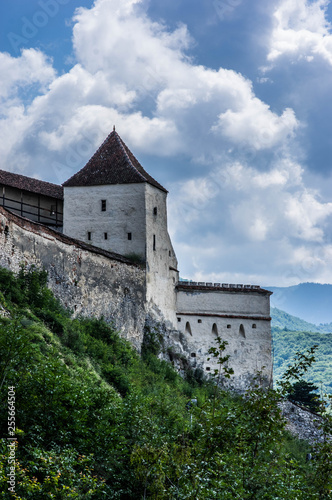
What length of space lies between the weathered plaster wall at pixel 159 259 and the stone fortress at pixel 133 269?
0.06 m

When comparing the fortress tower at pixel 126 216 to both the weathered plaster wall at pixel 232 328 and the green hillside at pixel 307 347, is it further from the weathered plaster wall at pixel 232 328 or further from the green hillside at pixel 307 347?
the green hillside at pixel 307 347

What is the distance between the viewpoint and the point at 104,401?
21.9 metres

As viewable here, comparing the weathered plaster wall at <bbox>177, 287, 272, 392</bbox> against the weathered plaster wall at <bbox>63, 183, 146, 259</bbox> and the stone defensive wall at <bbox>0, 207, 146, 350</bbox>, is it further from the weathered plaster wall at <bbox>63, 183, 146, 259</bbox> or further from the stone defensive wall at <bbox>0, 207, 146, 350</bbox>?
the weathered plaster wall at <bbox>63, 183, 146, 259</bbox>

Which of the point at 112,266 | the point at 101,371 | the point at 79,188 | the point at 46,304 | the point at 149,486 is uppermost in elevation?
the point at 79,188

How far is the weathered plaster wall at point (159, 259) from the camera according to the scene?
4494 cm

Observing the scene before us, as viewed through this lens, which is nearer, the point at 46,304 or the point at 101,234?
the point at 46,304

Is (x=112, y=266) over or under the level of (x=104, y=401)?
over

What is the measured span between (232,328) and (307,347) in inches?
3068

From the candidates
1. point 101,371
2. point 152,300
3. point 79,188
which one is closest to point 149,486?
point 101,371

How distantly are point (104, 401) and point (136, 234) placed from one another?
77.7 feet

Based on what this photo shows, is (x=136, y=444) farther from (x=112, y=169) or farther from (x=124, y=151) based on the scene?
(x=124, y=151)

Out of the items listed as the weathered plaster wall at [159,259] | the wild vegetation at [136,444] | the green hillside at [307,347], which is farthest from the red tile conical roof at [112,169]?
the green hillside at [307,347]

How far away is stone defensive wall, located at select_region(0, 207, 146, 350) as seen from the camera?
32.4 metres

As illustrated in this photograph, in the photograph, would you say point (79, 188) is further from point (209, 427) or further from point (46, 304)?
point (209, 427)
